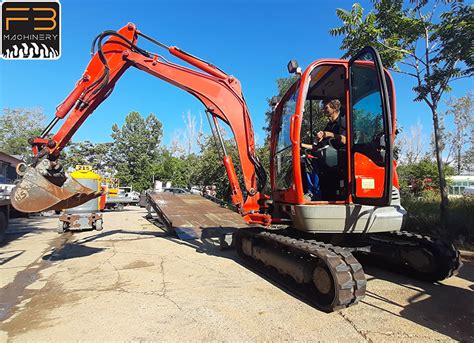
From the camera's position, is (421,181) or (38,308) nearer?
(38,308)

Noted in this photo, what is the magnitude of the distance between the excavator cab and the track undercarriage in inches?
17.9

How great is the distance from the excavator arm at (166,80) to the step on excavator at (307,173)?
2 cm

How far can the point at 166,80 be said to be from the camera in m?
6.43

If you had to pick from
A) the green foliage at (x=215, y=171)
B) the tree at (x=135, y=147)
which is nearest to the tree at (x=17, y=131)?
the tree at (x=135, y=147)

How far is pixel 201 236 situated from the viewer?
28.3 feet

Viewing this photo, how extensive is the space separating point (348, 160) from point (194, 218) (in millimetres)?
6497

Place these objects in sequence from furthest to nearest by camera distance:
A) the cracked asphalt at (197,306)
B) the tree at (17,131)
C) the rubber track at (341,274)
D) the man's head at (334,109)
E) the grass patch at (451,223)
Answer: the tree at (17,131)
the grass patch at (451,223)
the man's head at (334,109)
the rubber track at (341,274)
the cracked asphalt at (197,306)

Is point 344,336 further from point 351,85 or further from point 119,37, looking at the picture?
point 119,37

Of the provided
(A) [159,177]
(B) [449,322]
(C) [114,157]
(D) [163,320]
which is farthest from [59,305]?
(C) [114,157]

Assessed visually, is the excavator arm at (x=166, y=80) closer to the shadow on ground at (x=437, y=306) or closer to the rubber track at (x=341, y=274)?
the rubber track at (x=341, y=274)

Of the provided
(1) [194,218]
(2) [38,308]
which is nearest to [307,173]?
(2) [38,308]

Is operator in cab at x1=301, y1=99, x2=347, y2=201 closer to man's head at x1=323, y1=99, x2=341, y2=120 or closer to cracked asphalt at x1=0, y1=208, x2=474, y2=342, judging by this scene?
man's head at x1=323, y1=99, x2=341, y2=120

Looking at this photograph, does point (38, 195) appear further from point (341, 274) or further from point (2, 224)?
point (2, 224)

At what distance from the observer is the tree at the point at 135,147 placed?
4475 cm
